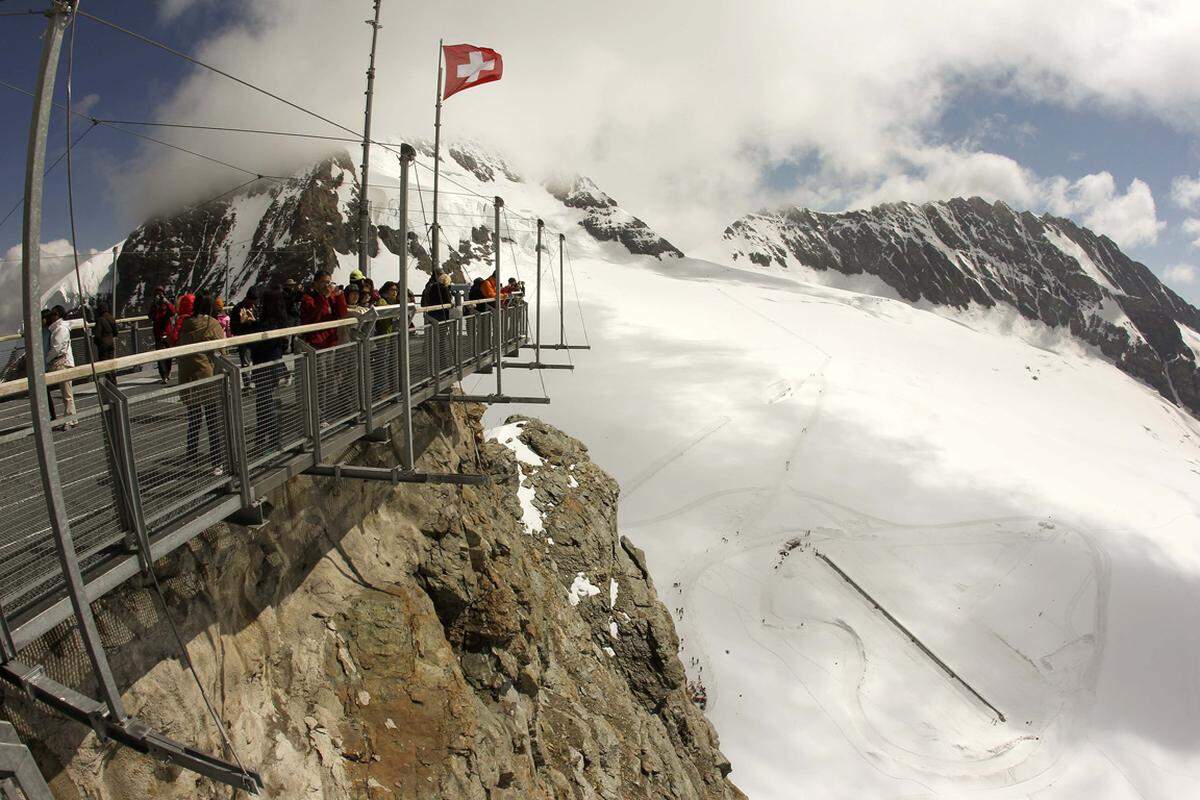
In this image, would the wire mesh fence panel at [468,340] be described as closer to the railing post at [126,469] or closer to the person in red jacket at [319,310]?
the person in red jacket at [319,310]

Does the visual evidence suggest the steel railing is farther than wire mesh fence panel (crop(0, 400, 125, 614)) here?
Yes

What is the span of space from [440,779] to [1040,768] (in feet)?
85.5

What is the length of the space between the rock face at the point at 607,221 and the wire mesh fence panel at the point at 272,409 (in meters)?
128

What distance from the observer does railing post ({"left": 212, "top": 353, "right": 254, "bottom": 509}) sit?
5699 mm

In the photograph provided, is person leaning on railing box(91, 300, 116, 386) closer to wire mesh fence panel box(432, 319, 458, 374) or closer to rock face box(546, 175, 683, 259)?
wire mesh fence panel box(432, 319, 458, 374)

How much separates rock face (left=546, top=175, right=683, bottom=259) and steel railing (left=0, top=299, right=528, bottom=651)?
128 meters

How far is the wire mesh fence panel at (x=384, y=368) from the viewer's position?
8921mm

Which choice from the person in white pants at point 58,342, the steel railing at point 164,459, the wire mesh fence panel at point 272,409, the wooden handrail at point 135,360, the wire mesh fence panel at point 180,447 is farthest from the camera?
the person in white pants at point 58,342

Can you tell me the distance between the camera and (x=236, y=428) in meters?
5.77

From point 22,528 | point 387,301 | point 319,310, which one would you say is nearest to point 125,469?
point 22,528

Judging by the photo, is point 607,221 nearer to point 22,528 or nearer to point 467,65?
point 467,65

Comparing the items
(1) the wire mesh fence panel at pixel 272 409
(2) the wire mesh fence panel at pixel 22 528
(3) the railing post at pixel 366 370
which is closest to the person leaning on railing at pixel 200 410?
(1) the wire mesh fence panel at pixel 272 409

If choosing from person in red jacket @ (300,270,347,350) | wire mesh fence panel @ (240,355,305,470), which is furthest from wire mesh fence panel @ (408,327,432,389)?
wire mesh fence panel @ (240,355,305,470)

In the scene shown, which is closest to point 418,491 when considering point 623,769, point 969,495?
point 623,769
